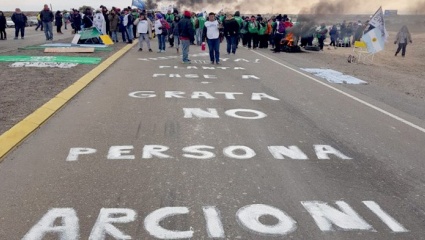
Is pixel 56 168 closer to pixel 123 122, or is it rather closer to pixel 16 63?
pixel 123 122

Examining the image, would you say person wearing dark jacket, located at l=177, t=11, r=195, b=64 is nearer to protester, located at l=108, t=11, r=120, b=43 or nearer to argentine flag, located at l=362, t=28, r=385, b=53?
argentine flag, located at l=362, t=28, r=385, b=53

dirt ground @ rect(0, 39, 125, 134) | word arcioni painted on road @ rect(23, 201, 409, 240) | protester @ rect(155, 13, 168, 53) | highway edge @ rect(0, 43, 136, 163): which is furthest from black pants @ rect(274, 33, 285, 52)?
word arcioni painted on road @ rect(23, 201, 409, 240)

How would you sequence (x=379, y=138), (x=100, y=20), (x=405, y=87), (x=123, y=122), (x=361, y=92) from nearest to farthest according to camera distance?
(x=379, y=138), (x=123, y=122), (x=361, y=92), (x=405, y=87), (x=100, y=20)

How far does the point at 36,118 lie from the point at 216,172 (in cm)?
343

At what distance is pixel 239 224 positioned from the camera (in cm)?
351

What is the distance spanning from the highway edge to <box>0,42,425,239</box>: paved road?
14cm

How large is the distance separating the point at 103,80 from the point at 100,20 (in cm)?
1154

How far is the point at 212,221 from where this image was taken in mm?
3543

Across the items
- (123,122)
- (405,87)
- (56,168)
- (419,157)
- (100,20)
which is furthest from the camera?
(100,20)

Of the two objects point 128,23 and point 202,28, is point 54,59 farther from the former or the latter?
point 202,28

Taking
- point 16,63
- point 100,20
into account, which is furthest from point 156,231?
point 100,20

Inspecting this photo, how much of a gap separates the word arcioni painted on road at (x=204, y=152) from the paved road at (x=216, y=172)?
0.01 meters

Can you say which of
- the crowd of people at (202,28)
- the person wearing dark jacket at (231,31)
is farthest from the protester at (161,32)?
the person wearing dark jacket at (231,31)

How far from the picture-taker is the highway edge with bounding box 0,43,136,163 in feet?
17.7
